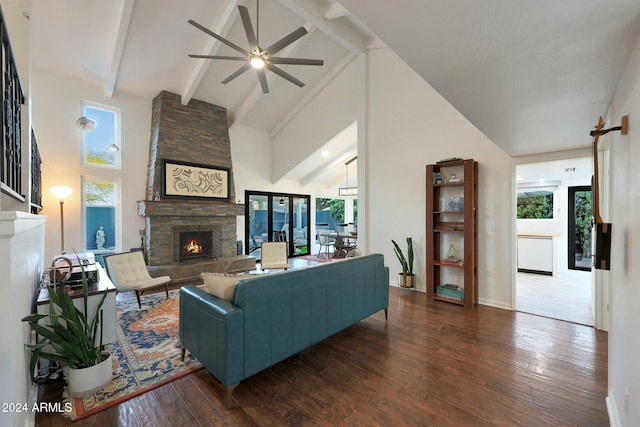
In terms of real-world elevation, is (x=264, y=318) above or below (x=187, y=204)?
below

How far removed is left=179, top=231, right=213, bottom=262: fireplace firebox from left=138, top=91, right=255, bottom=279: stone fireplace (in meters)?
0.02

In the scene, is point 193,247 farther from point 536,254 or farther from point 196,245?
point 536,254

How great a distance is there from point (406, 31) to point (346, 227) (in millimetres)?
9366

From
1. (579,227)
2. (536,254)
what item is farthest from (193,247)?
(579,227)

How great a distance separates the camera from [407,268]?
16.1ft

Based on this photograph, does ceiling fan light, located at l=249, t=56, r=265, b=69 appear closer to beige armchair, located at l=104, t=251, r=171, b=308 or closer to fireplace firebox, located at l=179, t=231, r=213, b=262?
beige armchair, located at l=104, t=251, r=171, b=308

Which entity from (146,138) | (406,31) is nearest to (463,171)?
(406,31)

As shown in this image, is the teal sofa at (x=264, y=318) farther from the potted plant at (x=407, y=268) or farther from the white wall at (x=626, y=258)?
the potted plant at (x=407, y=268)

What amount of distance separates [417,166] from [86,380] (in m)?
5.01

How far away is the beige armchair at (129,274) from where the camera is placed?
388cm

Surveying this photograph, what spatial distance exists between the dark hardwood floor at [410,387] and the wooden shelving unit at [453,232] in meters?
1.11

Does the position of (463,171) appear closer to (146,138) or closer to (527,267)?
(527,267)

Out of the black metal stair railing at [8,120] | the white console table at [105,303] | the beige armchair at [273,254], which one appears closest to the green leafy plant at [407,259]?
the beige armchair at [273,254]

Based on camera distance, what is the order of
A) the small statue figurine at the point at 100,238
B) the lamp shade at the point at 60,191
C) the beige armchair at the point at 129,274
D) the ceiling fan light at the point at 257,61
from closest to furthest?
the ceiling fan light at the point at 257,61 < the beige armchair at the point at 129,274 < the lamp shade at the point at 60,191 < the small statue figurine at the point at 100,238
